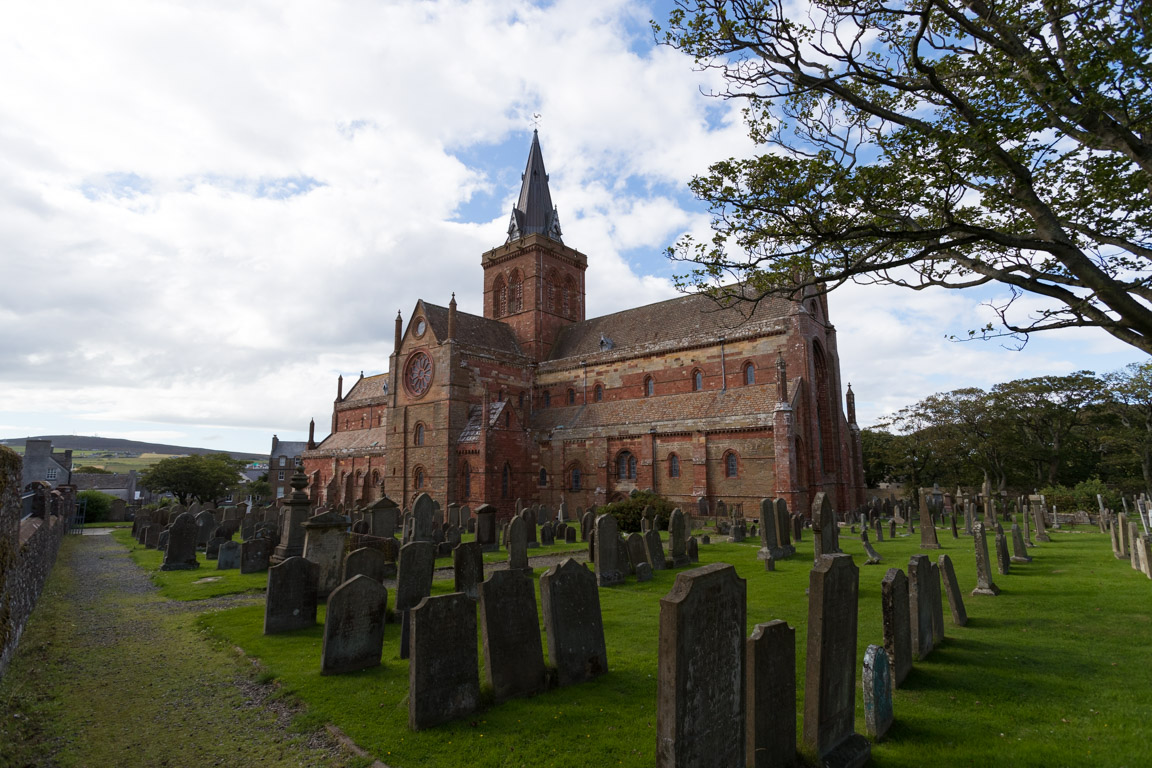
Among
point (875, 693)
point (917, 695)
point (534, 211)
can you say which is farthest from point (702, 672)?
point (534, 211)

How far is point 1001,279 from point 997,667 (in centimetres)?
484

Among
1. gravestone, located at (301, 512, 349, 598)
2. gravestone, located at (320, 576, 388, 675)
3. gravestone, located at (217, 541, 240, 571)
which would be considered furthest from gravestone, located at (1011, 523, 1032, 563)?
gravestone, located at (217, 541, 240, 571)

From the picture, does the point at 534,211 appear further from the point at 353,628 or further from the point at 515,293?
the point at 353,628

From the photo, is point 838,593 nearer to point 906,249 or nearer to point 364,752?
point 364,752

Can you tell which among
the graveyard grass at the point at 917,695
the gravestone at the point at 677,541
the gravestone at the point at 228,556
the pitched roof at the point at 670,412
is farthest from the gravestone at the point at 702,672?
the pitched roof at the point at 670,412

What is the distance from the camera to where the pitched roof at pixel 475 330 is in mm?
33156

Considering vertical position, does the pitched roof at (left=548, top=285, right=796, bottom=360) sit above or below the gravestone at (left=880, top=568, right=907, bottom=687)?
above

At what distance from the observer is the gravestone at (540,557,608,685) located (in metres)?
5.72

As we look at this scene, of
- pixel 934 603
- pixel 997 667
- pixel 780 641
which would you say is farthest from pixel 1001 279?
pixel 780 641

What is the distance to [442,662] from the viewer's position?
5035mm

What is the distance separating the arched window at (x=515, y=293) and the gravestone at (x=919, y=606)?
33.6 metres

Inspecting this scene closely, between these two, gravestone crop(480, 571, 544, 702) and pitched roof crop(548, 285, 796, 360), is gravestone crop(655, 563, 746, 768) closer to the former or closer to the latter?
gravestone crop(480, 571, 544, 702)

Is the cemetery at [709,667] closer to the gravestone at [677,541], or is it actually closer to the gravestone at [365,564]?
the gravestone at [365,564]

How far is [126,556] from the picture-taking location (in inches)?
664
